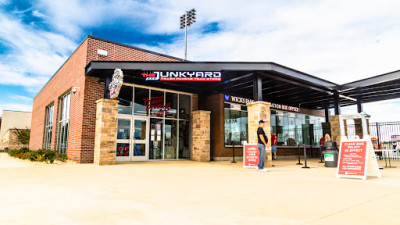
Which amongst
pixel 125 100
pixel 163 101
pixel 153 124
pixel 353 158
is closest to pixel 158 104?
pixel 163 101

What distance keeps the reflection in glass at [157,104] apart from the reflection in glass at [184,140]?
1456mm

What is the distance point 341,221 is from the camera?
119 inches

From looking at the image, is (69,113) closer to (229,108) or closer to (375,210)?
(229,108)

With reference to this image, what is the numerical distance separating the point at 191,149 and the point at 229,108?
335 centimetres

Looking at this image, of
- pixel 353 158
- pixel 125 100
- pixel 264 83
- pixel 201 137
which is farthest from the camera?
pixel 201 137

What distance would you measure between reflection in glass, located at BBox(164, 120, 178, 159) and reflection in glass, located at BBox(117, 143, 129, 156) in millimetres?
2265

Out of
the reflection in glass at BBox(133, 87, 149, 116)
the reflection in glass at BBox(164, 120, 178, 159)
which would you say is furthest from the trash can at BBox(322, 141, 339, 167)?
the reflection in glass at BBox(133, 87, 149, 116)

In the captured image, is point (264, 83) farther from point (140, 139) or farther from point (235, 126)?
point (140, 139)

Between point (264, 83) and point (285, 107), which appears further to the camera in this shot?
point (285, 107)

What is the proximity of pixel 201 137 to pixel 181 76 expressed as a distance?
444 centimetres

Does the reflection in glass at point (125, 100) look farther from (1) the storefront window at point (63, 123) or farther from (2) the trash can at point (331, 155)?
(2) the trash can at point (331, 155)

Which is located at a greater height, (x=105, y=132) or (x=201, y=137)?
(x=105, y=132)

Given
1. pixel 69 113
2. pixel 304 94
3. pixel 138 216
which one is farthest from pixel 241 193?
pixel 304 94

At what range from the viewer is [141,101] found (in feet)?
44.1
